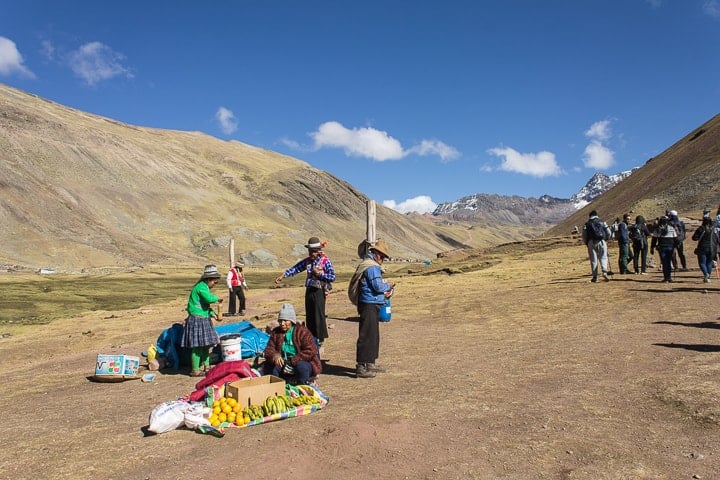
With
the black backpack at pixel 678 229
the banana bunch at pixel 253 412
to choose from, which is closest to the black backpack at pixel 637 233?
the black backpack at pixel 678 229

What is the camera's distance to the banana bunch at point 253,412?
6188 mm

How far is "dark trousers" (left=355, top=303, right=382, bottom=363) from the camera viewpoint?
8.12 m

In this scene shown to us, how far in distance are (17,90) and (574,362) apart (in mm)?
123188

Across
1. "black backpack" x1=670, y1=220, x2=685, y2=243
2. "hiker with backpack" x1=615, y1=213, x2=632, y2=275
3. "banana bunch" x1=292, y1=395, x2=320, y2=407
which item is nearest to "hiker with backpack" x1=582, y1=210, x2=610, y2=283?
"hiker with backpack" x1=615, y1=213, x2=632, y2=275

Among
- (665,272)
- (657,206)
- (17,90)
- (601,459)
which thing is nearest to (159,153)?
(17,90)

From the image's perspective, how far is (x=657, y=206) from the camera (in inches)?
1996

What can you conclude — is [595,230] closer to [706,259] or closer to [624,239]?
[624,239]

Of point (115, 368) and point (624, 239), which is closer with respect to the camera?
point (115, 368)

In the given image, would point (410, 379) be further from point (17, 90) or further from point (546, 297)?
point (17, 90)

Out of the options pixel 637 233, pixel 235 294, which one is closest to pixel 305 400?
pixel 235 294

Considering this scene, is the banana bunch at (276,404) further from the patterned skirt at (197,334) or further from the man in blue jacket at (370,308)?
the patterned skirt at (197,334)

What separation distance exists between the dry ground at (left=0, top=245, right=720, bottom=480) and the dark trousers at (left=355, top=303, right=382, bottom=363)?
41cm

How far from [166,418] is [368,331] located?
10.6 ft

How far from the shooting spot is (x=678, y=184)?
183 ft
